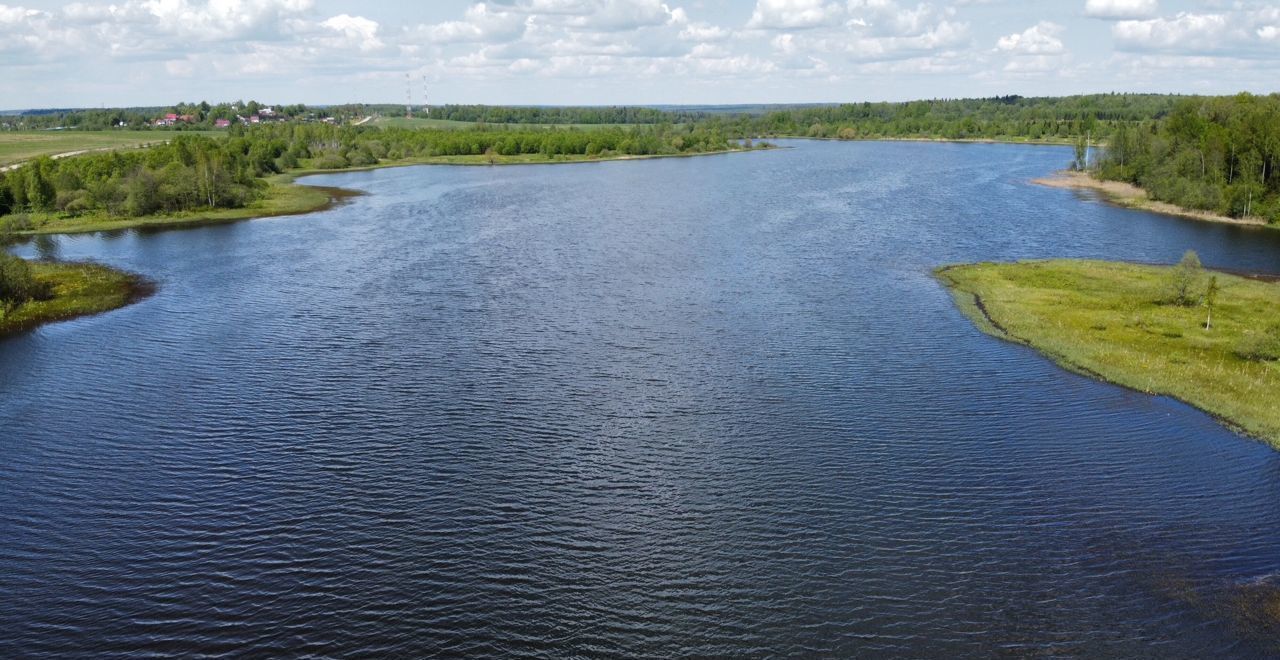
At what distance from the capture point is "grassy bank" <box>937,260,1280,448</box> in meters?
38.1

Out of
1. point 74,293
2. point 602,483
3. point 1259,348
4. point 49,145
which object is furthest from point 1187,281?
point 49,145

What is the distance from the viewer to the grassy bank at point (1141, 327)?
A: 38.1 meters

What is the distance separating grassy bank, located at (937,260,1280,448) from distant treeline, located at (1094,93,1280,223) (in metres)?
36.9

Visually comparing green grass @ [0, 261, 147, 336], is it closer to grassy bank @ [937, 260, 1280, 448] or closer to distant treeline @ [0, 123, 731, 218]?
distant treeline @ [0, 123, 731, 218]

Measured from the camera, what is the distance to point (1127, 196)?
108188 mm

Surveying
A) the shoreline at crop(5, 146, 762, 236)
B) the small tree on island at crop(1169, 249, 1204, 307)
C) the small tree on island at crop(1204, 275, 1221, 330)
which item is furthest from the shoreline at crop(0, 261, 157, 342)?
the small tree on island at crop(1169, 249, 1204, 307)

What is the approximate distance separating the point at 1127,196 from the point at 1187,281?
64.5 metres

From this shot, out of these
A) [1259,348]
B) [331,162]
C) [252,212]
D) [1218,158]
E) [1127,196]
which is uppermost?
[331,162]

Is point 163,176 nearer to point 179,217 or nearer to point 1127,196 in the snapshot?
point 179,217

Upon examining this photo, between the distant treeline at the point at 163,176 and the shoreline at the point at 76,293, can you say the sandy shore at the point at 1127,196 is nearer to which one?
the shoreline at the point at 76,293

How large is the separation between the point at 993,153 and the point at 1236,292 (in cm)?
14525

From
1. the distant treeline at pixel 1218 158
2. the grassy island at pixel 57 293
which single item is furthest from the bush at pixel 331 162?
the distant treeline at pixel 1218 158

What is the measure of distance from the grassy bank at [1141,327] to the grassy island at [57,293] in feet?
179

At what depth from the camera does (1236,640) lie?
72.5ft
